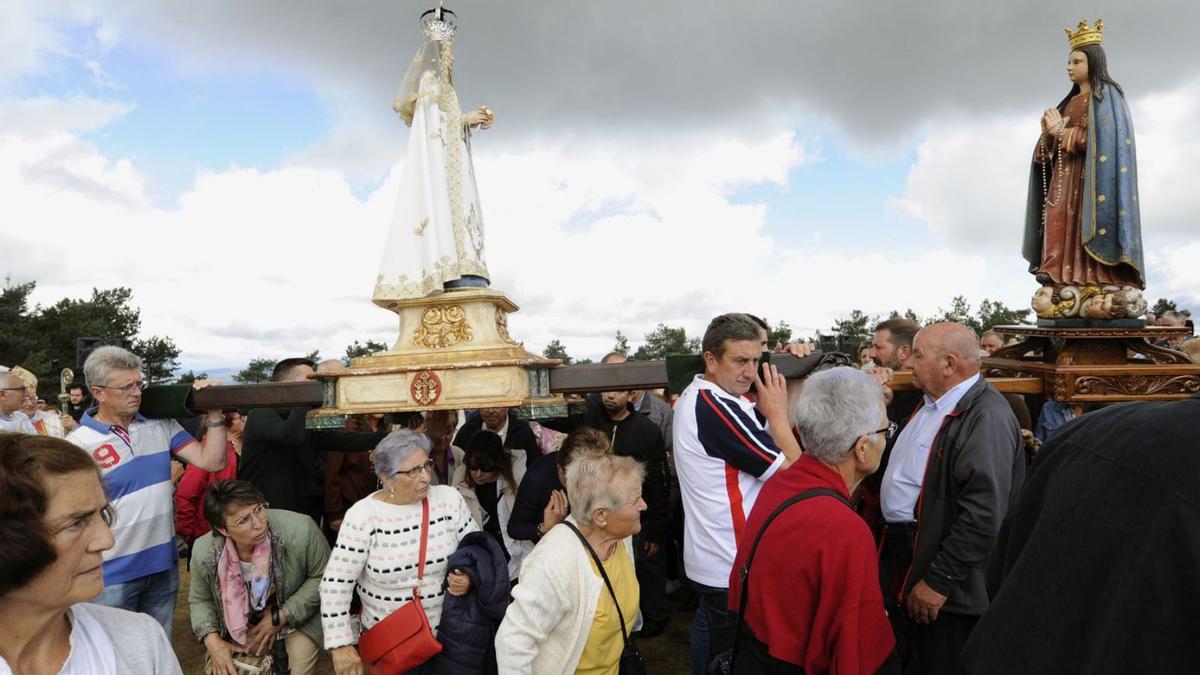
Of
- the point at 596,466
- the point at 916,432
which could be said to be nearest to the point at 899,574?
the point at 916,432

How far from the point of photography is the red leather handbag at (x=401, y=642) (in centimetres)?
273

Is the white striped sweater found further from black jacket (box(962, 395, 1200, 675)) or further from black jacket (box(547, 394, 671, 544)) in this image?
black jacket (box(962, 395, 1200, 675))

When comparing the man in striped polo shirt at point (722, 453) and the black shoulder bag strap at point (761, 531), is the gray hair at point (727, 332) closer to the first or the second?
the man in striped polo shirt at point (722, 453)

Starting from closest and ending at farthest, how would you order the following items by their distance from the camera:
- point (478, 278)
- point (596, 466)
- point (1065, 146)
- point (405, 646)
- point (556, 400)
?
point (596, 466)
point (405, 646)
point (556, 400)
point (478, 278)
point (1065, 146)

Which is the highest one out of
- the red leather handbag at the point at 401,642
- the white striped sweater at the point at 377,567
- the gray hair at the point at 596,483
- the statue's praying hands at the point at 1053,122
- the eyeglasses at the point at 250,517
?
the statue's praying hands at the point at 1053,122

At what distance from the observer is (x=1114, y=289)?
13.8ft

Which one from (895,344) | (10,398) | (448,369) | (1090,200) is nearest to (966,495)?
(895,344)

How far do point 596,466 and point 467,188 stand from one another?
2.08m

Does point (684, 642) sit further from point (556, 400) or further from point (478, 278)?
point (478, 278)

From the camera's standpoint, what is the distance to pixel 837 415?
1855 mm

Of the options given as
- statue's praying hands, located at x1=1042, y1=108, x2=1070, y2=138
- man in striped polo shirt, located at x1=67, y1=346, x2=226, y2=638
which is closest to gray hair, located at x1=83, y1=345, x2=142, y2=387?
man in striped polo shirt, located at x1=67, y1=346, x2=226, y2=638

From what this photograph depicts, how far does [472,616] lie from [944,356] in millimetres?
2390

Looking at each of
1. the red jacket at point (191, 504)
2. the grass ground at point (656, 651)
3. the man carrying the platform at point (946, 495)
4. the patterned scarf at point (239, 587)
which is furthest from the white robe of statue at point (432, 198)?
the grass ground at point (656, 651)

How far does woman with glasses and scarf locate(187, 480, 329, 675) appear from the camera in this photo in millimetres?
3025
